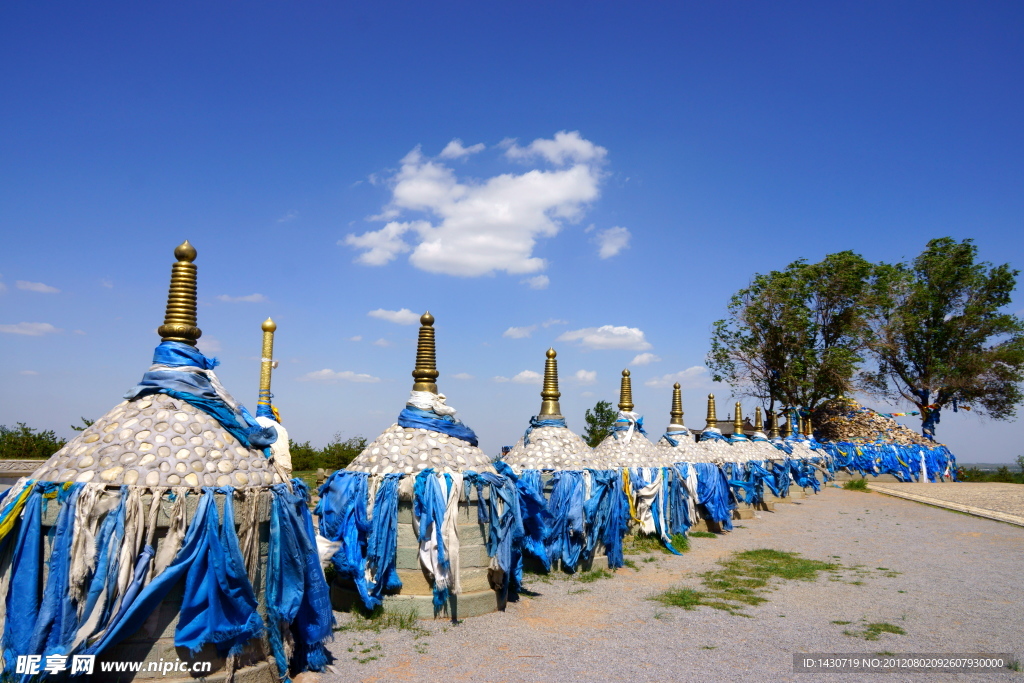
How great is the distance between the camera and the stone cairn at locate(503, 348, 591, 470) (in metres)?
12.0

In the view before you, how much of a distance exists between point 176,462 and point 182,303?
1.68m

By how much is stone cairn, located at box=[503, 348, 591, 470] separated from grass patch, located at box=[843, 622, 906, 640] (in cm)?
500

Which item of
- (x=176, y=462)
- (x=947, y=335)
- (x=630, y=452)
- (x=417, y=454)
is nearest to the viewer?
(x=176, y=462)

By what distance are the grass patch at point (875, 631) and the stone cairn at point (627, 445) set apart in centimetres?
602

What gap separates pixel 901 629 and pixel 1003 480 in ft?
119

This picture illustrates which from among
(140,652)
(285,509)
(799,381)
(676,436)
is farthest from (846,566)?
(799,381)

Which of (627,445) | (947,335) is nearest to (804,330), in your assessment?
(947,335)

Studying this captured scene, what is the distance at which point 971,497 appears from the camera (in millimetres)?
25125

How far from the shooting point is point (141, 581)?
5027mm

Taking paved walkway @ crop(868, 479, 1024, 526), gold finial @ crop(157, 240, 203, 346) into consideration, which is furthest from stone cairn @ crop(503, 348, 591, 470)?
paved walkway @ crop(868, 479, 1024, 526)

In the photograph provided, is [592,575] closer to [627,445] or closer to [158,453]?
[627,445]

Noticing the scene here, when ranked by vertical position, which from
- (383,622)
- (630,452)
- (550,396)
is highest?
(550,396)

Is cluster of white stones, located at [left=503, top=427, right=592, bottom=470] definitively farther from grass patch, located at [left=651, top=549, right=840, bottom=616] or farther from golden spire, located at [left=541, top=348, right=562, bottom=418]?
grass patch, located at [left=651, top=549, right=840, bottom=616]

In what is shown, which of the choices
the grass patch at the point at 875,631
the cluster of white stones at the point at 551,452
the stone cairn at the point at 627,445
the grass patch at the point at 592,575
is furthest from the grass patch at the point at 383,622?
the stone cairn at the point at 627,445
